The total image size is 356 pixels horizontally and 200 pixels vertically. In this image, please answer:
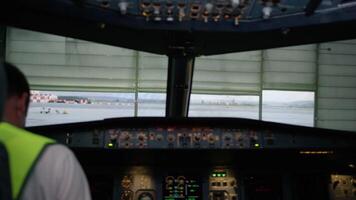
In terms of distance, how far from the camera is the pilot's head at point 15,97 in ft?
2.68

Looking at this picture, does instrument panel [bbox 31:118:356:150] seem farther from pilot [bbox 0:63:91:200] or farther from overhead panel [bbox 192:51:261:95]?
overhead panel [bbox 192:51:261:95]

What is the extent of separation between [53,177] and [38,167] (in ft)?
0.12

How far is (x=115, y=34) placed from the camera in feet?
8.38

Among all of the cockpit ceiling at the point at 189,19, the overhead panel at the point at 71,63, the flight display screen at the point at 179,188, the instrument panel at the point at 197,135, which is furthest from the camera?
the overhead panel at the point at 71,63

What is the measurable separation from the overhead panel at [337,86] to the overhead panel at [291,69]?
0.19m

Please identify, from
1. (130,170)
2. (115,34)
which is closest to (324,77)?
(130,170)

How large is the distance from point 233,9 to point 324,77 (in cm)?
721

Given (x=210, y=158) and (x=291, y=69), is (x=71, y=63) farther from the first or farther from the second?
(x=210, y=158)

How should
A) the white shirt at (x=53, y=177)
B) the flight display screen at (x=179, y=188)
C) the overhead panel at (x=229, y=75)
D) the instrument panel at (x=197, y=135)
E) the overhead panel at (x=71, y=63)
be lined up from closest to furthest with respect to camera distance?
the white shirt at (x=53, y=177)
the instrument panel at (x=197, y=135)
the flight display screen at (x=179, y=188)
the overhead panel at (x=71, y=63)
the overhead panel at (x=229, y=75)

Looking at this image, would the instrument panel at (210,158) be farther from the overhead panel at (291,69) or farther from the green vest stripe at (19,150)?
the overhead panel at (291,69)

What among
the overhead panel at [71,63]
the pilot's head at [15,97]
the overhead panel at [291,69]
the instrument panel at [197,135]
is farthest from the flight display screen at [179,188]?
the overhead panel at [291,69]

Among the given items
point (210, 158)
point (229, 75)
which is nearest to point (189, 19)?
point (210, 158)

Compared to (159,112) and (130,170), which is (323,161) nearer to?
(130,170)

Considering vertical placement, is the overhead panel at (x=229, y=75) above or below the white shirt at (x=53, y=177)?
above
